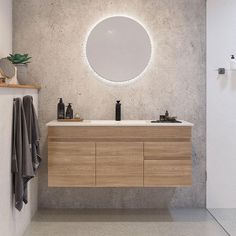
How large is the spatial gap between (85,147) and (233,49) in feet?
6.45

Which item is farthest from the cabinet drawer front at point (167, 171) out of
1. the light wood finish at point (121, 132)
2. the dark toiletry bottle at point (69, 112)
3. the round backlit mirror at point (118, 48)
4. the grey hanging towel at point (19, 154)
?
the grey hanging towel at point (19, 154)

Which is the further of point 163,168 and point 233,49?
point 233,49

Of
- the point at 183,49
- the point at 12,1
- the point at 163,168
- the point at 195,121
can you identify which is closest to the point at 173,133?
the point at 163,168

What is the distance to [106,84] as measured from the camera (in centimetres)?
448

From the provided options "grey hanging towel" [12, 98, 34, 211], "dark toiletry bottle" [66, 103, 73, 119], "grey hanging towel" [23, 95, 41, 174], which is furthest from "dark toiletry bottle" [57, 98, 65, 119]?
"grey hanging towel" [12, 98, 34, 211]

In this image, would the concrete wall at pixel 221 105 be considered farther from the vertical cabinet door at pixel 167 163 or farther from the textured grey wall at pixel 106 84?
the vertical cabinet door at pixel 167 163

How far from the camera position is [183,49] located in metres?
4.46

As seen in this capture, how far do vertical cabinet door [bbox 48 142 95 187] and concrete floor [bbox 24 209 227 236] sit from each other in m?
0.42

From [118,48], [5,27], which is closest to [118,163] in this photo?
[118,48]

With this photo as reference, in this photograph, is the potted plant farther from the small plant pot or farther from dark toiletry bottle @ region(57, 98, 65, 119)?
dark toiletry bottle @ region(57, 98, 65, 119)

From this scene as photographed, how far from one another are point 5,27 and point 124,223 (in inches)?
92.7

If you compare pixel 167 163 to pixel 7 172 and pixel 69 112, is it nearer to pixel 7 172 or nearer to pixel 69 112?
pixel 69 112

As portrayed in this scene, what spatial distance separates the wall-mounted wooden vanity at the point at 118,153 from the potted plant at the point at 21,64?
1.93 feet

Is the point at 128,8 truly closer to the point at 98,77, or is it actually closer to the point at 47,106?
the point at 98,77
